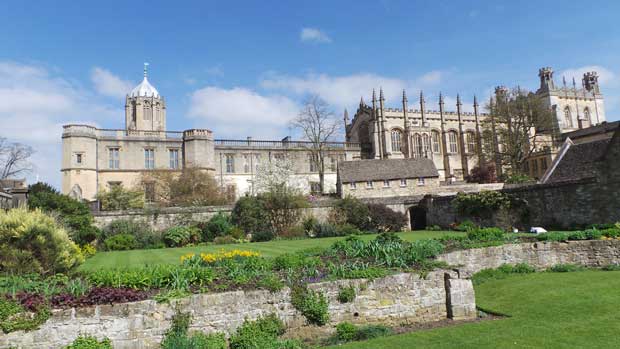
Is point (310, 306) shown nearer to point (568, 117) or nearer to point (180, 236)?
point (180, 236)

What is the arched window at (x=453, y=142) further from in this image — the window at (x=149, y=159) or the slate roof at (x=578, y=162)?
the window at (x=149, y=159)

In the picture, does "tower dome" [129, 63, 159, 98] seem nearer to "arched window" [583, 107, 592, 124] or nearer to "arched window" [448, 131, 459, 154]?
"arched window" [448, 131, 459, 154]

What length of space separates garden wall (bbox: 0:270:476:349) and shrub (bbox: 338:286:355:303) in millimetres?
96

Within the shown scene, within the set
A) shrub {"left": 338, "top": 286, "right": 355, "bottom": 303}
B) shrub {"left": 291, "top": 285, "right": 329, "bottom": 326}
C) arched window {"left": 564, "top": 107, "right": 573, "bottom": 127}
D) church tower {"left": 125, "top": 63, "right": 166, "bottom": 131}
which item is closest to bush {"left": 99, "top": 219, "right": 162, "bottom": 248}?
shrub {"left": 291, "top": 285, "right": 329, "bottom": 326}

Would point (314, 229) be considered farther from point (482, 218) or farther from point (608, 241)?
point (608, 241)

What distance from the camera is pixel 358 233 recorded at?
29156mm

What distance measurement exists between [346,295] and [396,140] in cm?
4866

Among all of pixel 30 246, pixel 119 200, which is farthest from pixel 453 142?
pixel 30 246

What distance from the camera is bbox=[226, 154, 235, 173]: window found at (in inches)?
1840

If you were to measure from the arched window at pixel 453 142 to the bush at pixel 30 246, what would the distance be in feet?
180

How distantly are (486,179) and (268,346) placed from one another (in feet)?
157

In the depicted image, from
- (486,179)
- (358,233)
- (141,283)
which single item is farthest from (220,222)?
(486,179)

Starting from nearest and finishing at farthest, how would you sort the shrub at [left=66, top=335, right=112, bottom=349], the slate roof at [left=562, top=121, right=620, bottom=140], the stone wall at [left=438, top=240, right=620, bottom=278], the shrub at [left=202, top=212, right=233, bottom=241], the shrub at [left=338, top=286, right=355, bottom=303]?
1. the shrub at [left=66, top=335, right=112, bottom=349]
2. the shrub at [left=338, top=286, right=355, bottom=303]
3. the stone wall at [left=438, top=240, right=620, bottom=278]
4. the shrub at [left=202, top=212, right=233, bottom=241]
5. the slate roof at [left=562, top=121, right=620, bottom=140]

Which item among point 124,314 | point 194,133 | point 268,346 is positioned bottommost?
point 268,346
